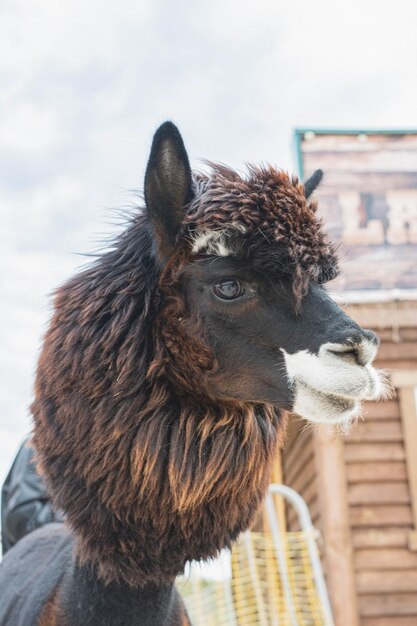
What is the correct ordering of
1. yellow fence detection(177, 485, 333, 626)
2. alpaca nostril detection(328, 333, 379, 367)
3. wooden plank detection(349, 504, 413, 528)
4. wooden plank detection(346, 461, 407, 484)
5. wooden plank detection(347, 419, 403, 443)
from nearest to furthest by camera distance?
alpaca nostril detection(328, 333, 379, 367) < yellow fence detection(177, 485, 333, 626) < wooden plank detection(349, 504, 413, 528) < wooden plank detection(346, 461, 407, 484) < wooden plank detection(347, 419, 403, 443)

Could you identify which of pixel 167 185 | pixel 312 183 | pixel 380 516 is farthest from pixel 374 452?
pixel 167 185

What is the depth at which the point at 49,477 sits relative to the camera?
199 centimetres

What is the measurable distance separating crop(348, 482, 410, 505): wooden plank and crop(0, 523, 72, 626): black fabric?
14.1 ft

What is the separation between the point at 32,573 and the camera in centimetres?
243

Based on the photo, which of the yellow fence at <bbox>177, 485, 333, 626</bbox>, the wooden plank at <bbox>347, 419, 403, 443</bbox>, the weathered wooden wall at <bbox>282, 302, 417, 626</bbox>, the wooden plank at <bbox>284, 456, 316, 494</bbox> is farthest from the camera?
the wooden plank at <bbox>284, 456, 316, 494</bbox>

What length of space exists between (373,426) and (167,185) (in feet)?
17.3

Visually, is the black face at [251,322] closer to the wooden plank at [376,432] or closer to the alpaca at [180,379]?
the alpaca at [180,379]

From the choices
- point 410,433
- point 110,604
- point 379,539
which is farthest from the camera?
point 410,433

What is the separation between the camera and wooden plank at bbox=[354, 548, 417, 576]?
6.46 meters

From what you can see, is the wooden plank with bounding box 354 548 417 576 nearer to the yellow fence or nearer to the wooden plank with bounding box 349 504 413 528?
the wooden plank with bounding box 349 504 413 528

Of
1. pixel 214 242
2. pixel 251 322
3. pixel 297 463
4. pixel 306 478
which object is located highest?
pixel 214 242

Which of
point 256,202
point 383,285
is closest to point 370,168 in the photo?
point 383,285

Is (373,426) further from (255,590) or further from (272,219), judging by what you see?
(272,219)

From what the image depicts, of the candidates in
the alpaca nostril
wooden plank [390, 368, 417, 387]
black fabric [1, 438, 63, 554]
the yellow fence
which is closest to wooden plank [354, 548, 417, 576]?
wooden plank [390, 368, 417, 387]
